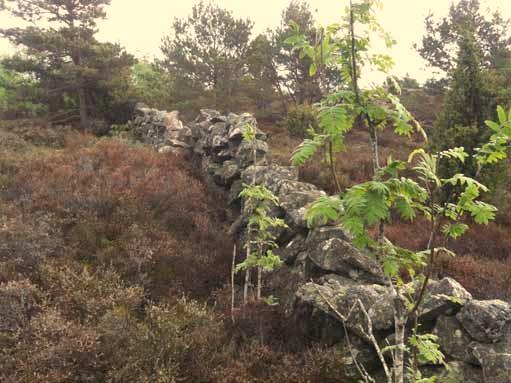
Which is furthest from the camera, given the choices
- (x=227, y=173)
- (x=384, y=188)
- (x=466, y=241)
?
(x=227, y=173)

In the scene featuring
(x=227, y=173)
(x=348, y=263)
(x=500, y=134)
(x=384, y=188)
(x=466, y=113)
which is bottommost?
(x=348, y=263)

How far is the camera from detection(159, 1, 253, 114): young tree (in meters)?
19.7

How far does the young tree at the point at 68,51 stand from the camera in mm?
15227

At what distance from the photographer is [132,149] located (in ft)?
39.6

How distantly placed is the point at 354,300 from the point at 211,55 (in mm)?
17948

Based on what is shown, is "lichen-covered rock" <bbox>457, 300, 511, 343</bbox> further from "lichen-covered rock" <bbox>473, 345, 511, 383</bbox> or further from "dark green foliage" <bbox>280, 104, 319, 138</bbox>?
"dark green foliage" <bbox>280, 104, 319, 138</bbox>

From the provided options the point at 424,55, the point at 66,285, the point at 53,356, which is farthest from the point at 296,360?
the point at 424,55

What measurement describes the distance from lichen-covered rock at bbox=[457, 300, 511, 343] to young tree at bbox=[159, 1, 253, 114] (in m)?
17.6

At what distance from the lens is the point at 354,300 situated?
429 centimetres

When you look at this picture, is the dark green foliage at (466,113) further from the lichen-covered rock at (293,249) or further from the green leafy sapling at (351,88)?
the green leafy sapling at (351,88)

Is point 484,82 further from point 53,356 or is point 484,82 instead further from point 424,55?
point 424,55

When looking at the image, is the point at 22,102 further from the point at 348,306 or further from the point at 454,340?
the point at 454,340

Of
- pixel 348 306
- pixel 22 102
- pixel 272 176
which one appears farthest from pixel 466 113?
pixel 22 102

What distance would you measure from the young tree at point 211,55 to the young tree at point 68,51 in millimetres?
3789
